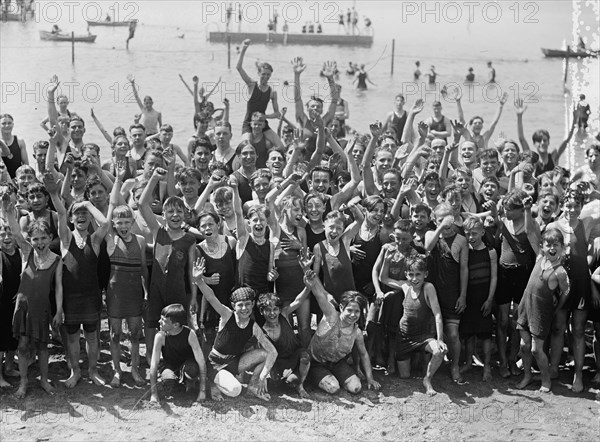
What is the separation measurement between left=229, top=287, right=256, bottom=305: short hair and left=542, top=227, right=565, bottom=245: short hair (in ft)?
10.1

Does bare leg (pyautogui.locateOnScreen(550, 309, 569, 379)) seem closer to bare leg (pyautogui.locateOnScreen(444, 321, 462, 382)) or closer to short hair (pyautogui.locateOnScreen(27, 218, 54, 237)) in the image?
bare leg (pyautogui.locateOnScreen(444, 321, 462, 382))

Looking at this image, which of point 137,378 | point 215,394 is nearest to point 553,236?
point 215,394

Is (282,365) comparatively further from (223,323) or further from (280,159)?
(280,159)

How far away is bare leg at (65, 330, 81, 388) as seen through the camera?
299 inches

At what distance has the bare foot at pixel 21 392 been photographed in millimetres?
7286

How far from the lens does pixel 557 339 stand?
25.8ft

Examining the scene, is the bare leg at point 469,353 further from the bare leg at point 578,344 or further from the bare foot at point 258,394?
the bare foot at point 258,394

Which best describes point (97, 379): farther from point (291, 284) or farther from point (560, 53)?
point (560, 53)

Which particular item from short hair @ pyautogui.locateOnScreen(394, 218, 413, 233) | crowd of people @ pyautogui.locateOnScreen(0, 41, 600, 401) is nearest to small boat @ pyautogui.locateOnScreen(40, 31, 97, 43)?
crowd of people @ pyautogui.locateOnScreen(0, 41, 600, 401)

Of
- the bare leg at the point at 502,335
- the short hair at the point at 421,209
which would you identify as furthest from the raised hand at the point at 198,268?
the bare leg at the point at 502,335

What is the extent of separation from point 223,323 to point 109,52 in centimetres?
5080

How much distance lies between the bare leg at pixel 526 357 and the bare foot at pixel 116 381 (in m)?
4.28

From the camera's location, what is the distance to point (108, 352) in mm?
8461

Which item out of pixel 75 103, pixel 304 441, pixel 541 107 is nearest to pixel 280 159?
pixel 304 441
